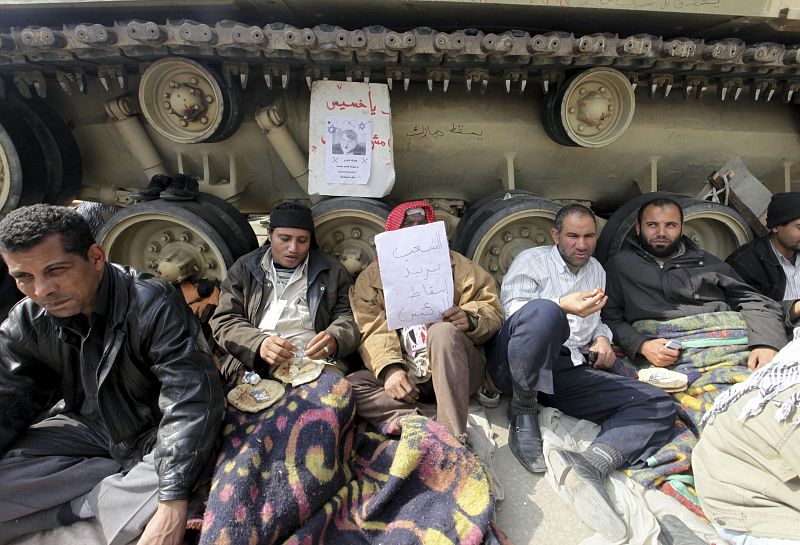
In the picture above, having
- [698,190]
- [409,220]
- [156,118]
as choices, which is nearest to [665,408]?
[409,220]

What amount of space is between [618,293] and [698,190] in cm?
232

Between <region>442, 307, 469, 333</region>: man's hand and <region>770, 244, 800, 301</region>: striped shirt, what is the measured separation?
89.7 inches

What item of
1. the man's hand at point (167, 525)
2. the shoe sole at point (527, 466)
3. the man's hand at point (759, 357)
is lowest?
the shoe sole at point (527, 466)

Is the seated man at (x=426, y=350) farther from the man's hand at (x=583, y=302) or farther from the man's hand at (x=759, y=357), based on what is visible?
the man's hand at (x=759, y=357)

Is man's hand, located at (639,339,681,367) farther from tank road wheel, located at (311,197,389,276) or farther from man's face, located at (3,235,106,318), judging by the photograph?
man's face, located at (3,235,106,318)

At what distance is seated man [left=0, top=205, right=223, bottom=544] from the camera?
172 centimetres

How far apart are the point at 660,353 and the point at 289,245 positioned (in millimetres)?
2156

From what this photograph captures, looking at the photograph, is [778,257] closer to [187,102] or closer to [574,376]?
[574,376]

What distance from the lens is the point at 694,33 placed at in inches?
138

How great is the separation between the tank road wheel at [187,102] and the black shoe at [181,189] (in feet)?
0.91

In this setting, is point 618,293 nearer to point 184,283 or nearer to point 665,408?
point 665,408

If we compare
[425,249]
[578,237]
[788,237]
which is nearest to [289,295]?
[425,249]

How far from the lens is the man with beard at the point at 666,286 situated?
2.84m

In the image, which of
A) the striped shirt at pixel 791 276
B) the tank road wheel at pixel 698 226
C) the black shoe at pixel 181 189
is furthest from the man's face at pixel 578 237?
the black shoe at pixel 181 189
